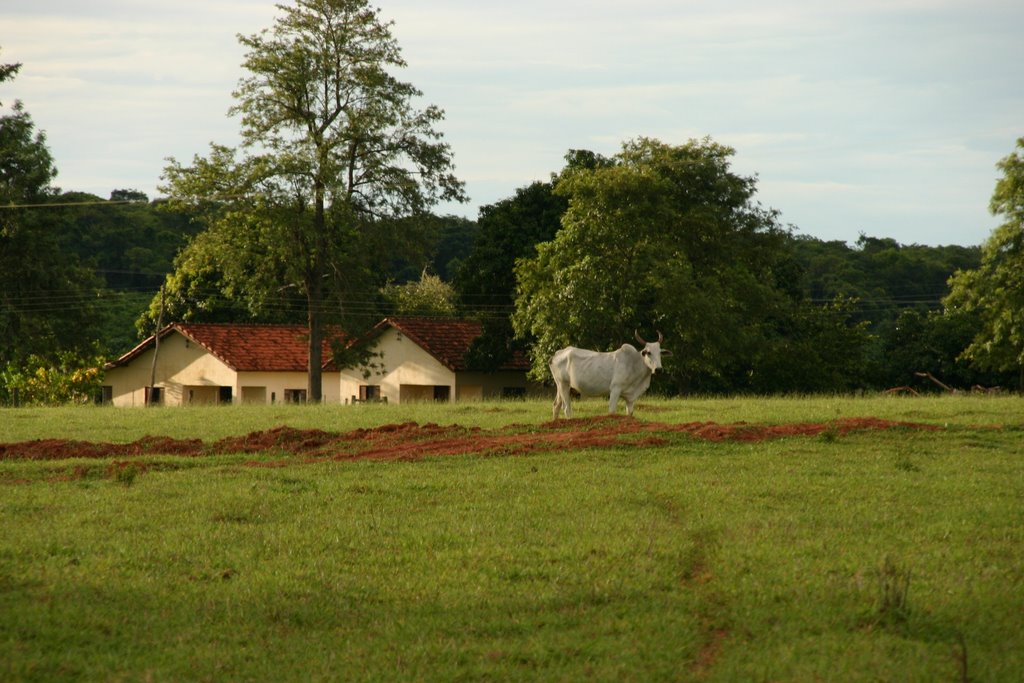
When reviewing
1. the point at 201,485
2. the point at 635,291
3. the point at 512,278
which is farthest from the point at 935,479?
the point at 512,278

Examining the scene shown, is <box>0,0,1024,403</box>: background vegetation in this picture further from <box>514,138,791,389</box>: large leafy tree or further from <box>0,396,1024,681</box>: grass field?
<box>0,396,1024,681</box>: grass field

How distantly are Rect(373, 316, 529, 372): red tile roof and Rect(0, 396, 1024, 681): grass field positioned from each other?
3460cm

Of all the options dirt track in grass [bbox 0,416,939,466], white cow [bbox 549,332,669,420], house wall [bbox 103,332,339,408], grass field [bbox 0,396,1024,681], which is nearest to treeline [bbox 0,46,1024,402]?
house wall [bbox 103,332,339,408]

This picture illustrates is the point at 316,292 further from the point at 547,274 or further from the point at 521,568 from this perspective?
the point at 521,568

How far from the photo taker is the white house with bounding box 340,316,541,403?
54141mm

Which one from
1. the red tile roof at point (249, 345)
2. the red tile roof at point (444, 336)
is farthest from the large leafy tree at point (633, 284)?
the red tile roof at point (249, 345)

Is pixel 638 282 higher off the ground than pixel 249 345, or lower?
higher

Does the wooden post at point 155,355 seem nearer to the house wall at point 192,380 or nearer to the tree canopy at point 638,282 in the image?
the house wall at point 192,380

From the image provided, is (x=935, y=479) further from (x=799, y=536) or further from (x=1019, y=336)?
(x=1019, y=336)

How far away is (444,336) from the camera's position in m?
55.8

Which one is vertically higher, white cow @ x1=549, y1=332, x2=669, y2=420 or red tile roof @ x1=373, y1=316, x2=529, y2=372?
red tile roof @ x1=373, y1=316, x2=529, y2=372

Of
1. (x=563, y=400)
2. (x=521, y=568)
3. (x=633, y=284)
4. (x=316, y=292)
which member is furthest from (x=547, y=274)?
(x=521, y=568)

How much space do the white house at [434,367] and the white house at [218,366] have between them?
320 centimetres

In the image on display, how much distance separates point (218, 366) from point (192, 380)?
2.12 meters
